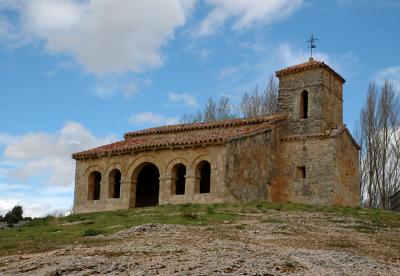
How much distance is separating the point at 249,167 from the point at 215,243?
45.5 feet

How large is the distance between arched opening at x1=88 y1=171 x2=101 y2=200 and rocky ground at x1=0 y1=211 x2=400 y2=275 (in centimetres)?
1395

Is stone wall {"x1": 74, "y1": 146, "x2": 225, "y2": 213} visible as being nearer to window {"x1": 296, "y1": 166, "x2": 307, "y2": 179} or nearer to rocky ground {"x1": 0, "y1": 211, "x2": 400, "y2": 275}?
window {"x1": 296, "y1": 166, "x2": 307, "y2": 179}

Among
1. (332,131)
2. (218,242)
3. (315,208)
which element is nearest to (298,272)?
(218,242)

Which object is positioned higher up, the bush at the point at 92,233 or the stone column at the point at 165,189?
the stone column at the point at 165,189

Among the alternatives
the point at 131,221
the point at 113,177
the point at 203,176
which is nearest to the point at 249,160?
the point at 203,176

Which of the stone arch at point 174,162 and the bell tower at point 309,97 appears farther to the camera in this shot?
the bell tower at point 309,97

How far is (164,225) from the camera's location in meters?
18.8

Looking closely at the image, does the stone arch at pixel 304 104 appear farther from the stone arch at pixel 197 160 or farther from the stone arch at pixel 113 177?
the stone arch at pixel 113 177

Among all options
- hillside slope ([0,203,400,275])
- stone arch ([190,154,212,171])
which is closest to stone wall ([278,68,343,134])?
stone arch ([190,154,212,171])

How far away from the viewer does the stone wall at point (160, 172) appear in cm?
2798

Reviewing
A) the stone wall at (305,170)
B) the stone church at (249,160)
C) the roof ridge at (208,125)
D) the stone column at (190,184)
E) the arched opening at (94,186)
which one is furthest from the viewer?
the arched opening at (94,186)

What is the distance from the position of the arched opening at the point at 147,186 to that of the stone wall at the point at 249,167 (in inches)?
276

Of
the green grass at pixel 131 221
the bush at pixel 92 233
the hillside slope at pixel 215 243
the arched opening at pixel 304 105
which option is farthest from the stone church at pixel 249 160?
the bush at pixel 92 233

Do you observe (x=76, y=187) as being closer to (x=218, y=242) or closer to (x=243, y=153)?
(x=243, y=153)
